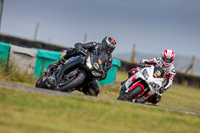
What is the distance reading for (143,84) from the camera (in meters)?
8.41

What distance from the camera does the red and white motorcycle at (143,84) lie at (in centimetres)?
827

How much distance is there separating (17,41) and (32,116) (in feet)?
89.5

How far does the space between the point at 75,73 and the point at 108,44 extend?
1.22m

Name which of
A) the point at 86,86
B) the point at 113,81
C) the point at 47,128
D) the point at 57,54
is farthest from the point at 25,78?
the point at 47,128

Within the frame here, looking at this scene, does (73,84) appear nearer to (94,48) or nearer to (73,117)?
(94,48)

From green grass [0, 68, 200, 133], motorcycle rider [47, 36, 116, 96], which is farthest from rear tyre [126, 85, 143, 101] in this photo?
green grass [0, 68, 200, 133]

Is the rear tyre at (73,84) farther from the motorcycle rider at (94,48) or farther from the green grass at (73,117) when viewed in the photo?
the green grass at (73,117)

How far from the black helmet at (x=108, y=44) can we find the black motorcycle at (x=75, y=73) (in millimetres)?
532

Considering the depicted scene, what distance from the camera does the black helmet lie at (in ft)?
26.7

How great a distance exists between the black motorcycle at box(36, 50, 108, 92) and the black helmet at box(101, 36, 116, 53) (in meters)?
0.53

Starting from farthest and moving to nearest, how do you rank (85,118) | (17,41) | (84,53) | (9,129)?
(17,41)
(84,53)
(85,118)
(9,129)

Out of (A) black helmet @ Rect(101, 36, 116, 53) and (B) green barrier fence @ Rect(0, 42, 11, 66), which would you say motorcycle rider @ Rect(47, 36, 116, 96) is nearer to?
(A) black helmet @ Rect(101, 36, 116, 53)

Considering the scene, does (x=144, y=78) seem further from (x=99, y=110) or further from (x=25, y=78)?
(x=25, y=78)

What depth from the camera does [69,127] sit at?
4113 mm
